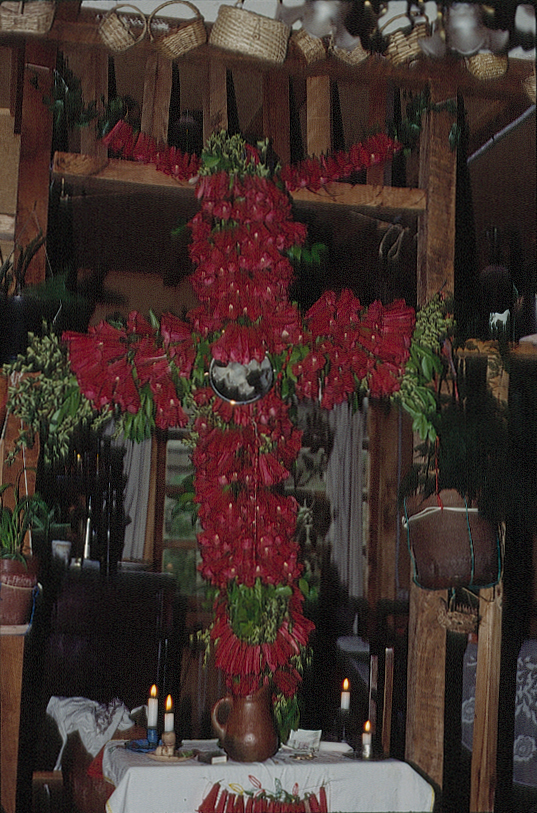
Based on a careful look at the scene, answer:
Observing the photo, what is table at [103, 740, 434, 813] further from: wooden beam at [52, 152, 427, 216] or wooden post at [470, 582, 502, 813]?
wooden beam at [52, 152, 427, 216]

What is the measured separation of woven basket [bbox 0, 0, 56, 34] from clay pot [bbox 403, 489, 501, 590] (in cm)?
202

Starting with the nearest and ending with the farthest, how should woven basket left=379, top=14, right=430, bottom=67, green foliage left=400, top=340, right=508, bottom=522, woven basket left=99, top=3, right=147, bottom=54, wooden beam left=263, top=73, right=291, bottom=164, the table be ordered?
the table, green foliage left=400, top=340, right=508, bottom=522, woven basket left=99, top=3, right=147, bottom=54, woven basket left=379, top=14, right=430, bottom=67, wooden beam left=263, top=73, right=291, bottom=164

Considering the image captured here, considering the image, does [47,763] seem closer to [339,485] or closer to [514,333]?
[339,485]

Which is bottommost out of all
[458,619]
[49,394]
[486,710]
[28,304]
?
[486,710]

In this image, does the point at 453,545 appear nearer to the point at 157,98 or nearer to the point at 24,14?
the point at 157,98

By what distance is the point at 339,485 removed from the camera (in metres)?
5.64

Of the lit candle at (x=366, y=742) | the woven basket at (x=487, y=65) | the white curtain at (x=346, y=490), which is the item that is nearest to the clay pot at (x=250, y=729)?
the lit candle at (x=366, y=742)

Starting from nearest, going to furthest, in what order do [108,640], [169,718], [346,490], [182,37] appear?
[169,718], [182,37], [108,640], [346,490]

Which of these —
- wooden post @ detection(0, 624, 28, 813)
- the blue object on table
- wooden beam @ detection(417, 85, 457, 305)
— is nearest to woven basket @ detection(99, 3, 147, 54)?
wooden beam @ detection(417, 85, 457, 305)

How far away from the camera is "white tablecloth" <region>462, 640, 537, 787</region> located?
3803mm

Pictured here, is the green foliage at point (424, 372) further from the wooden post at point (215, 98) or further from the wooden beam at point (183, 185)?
the wooden post at point (215, 98)

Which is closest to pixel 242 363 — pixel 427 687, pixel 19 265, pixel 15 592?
pixel 19 265

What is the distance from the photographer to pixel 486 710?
118 inches

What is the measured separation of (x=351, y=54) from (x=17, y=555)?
2096 millimetres
